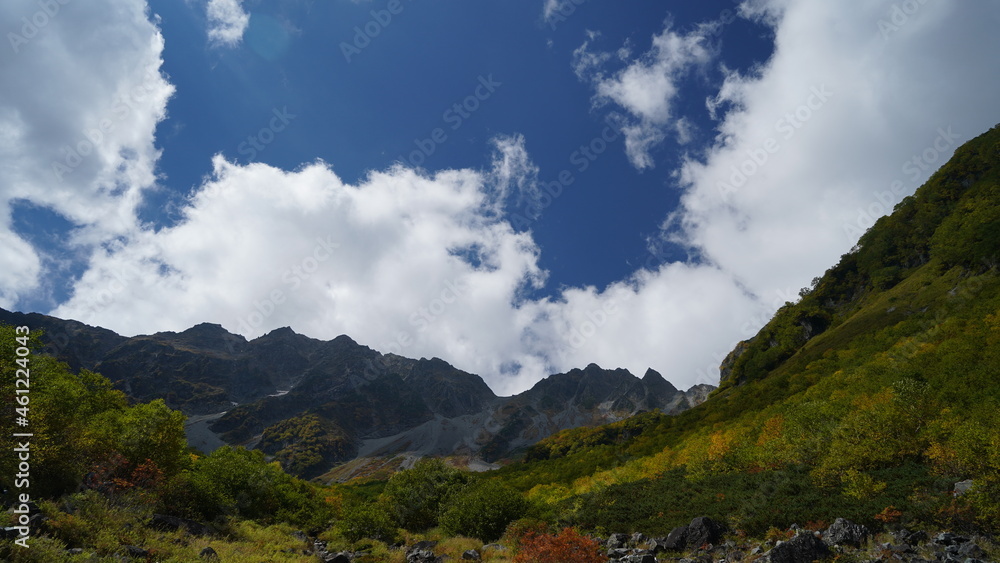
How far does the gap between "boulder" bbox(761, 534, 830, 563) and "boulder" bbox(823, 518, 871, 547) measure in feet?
3.99

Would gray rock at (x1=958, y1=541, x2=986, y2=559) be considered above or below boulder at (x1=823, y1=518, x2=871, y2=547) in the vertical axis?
below

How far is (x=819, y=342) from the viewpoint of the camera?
289ft

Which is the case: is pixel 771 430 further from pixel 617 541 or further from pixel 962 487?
pixel 617 541

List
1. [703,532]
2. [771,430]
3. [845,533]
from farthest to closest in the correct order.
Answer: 1. [771,430]
2. [703,532]
3. [845,533]

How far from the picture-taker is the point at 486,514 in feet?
106

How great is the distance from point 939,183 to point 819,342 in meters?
60.2

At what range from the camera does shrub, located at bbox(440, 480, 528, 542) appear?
105 ft

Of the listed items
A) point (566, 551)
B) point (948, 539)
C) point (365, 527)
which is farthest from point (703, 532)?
point (365, 527)

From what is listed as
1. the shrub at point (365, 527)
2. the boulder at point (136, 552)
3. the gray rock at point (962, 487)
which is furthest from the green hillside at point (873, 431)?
the boulder at point (136, 552)

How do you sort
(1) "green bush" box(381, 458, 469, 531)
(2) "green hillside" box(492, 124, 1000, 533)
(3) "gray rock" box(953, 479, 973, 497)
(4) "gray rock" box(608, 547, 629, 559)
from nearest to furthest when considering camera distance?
(3) "gray rock" box(953, 479, 973, 497) < (2) "green hillside" box(492, 124, 1000, 533) < (4) "gray rock" box(608, 547, 629, 559) < (1) "green bush" box(381, 458, 469, 531)

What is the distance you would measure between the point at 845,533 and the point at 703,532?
21.5 feet

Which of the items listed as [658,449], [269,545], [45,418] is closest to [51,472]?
[45,418]

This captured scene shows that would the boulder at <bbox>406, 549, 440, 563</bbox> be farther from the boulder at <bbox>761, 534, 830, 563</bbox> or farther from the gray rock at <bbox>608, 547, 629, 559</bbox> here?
the boulder at <bbox>761, 534, 830, 563</bbox>

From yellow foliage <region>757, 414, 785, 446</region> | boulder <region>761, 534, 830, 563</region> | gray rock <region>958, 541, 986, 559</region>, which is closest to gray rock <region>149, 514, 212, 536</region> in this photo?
boulder <region>761, 534, 830, 563</region>
